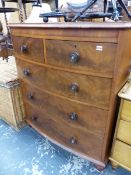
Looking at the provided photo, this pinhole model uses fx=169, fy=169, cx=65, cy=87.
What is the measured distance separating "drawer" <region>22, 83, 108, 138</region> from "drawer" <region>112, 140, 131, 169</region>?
0.15 m

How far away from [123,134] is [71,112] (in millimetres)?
353

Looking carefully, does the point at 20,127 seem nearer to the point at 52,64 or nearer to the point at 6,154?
the point at 6,154

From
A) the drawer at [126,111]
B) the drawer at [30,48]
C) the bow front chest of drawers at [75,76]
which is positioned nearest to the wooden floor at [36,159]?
the bow front chest of drawers at [75,76]

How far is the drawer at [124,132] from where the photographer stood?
1.01 meters

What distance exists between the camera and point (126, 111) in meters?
0.98

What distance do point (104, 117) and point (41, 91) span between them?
0.51 meters

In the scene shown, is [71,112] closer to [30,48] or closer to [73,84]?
[73,84]

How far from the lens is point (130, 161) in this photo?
3.57 ft

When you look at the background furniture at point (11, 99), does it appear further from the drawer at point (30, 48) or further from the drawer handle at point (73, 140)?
the drawer handle at point (73, 140)

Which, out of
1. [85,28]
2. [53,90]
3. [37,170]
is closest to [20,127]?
[37,170]

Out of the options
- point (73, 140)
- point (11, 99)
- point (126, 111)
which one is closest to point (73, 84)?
point (126, 111)

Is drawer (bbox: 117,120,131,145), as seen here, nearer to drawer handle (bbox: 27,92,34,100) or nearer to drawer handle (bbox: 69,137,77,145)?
drawer handle (bbox: 69,137,77,145)

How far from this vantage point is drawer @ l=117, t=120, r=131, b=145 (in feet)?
3.33

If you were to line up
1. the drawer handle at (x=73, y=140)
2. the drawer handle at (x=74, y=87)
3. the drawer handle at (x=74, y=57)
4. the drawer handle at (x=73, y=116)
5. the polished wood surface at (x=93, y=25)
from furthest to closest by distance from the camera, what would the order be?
the drawer handle at (x=73, y=140)
the drawer handle at (x=73, y=116)
the drawer handle at (x=74, y=87)
the drawer handle at (x=74, y=57)
the polished wood surface at (x=93, y=25)
